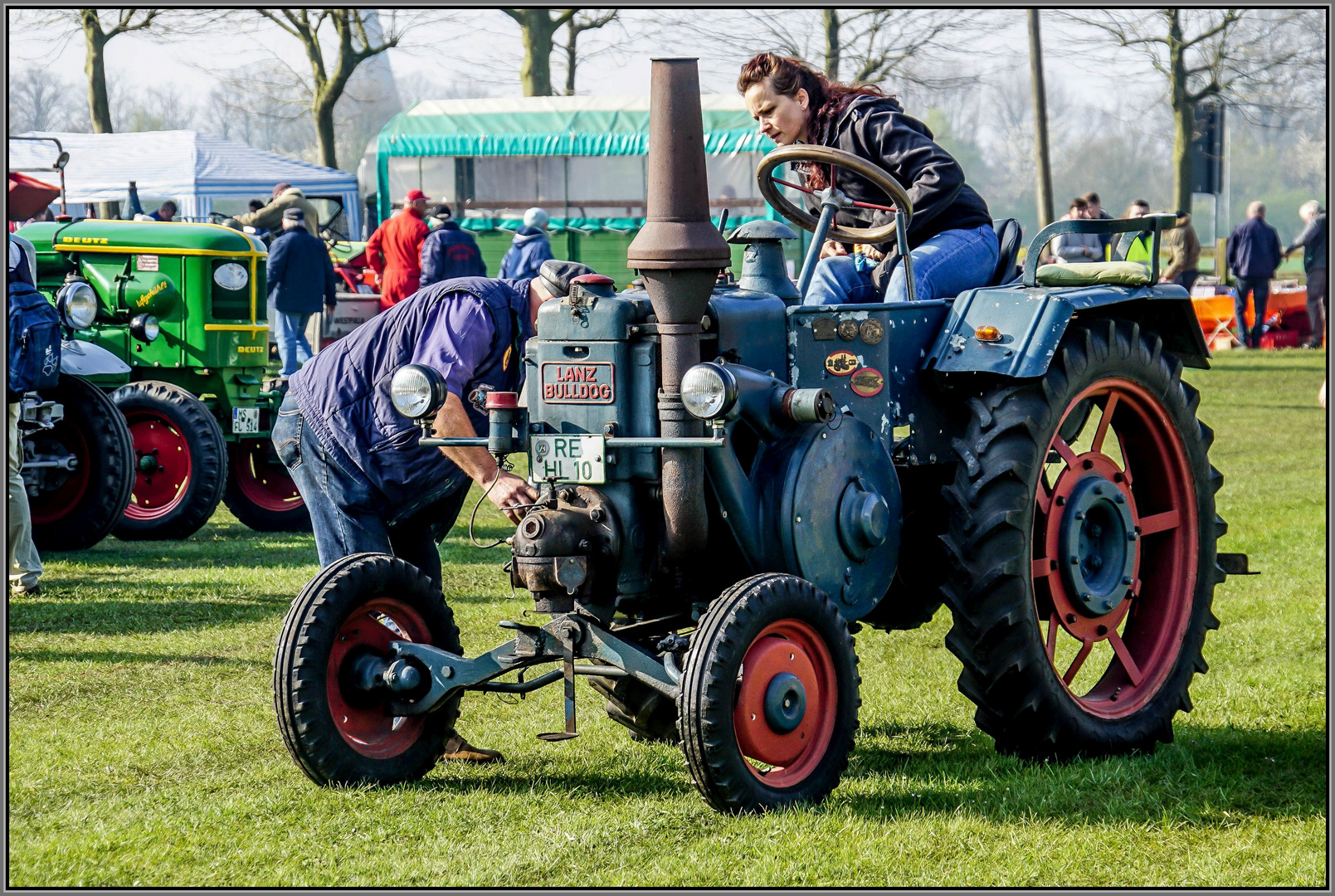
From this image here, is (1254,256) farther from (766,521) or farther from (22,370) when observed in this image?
(766,521)

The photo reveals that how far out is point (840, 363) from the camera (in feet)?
14.6

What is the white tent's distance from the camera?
2366 cm

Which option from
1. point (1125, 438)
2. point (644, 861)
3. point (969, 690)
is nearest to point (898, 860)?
point (644, 861)

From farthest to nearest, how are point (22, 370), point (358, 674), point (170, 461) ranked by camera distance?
1. point (170, 461)
2. point (22, 370)
3. point (358, 674)

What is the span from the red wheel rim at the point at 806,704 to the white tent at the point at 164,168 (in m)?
21.0

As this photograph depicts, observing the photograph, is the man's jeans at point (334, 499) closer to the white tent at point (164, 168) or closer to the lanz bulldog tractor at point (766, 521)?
the lanz bulldog tractor at point (766, 521)

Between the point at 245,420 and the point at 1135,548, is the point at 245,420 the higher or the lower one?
the higher one

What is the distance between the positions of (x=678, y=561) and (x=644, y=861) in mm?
784

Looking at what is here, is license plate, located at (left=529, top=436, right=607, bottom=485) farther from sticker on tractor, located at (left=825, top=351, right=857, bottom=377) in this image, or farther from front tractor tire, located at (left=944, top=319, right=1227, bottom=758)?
front tractor tire, located at (left=944, top=319, right=1227, bottom=758)

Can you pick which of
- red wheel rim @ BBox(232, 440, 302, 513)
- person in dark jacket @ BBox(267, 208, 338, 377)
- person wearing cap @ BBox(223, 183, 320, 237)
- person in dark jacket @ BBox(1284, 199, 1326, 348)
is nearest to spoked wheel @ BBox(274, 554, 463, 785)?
red wheel rim @ BBox(232, 440, 302, 513)

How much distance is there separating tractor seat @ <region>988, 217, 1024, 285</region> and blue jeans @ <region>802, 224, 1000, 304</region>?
0.07m

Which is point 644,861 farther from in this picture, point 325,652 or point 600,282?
point 600,282

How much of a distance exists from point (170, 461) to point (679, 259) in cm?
643

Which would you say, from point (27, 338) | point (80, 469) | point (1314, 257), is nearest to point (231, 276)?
point (80, 469)
